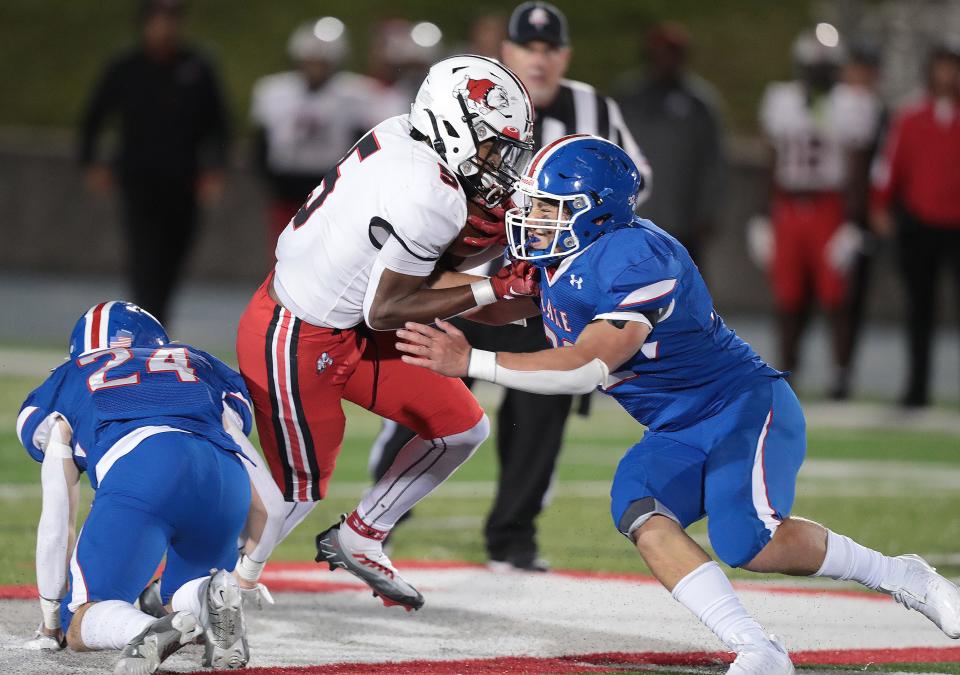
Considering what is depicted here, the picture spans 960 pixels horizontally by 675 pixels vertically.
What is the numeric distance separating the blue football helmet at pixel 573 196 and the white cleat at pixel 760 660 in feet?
3.75

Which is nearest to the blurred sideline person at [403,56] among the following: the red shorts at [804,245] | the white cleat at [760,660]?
the red shorts at [804,245]

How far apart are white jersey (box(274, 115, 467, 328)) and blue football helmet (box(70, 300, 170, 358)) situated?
0.45 meters

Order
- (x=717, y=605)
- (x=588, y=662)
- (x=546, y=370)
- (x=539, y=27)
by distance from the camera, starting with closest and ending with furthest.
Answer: (x=717, y=605), (x=546, y=370), (x=588, y=662), (x=539, y=27)

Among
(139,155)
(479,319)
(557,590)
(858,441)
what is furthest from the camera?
(139,155)

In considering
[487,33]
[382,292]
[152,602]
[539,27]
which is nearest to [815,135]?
[487,33]

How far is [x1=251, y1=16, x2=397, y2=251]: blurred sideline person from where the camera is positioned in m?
11.0

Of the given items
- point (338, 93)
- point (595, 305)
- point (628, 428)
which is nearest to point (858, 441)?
point (628, 428)

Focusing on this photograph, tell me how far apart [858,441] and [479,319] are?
200 inches

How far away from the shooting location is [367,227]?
4.77m

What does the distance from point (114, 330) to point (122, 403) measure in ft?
1.36

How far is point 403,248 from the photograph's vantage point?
4680 mm

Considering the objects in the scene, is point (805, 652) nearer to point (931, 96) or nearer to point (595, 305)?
point (595, 305)

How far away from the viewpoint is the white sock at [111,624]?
397 cm

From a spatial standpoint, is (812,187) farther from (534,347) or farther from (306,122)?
(534,347)
